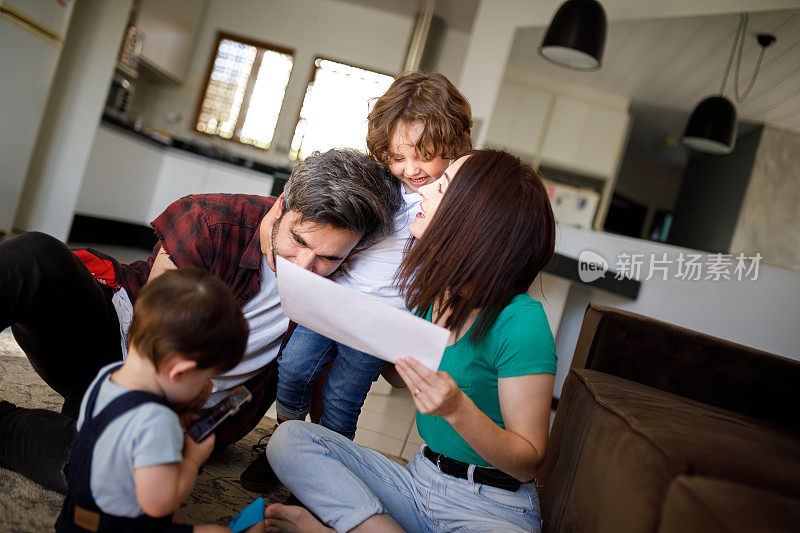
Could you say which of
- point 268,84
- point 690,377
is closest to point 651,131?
Answer: point 690,377

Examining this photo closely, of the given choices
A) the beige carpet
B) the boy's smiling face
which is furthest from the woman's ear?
the boy's smiling face

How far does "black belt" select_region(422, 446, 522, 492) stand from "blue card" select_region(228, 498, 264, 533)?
0.34m

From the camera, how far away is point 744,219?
3467 mm

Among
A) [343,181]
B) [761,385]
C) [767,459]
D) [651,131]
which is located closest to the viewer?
[767,459]

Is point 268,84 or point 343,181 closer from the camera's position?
point 343,181

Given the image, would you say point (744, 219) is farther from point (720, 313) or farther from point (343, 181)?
point (343, 181)

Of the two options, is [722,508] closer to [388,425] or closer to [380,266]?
[380,266]

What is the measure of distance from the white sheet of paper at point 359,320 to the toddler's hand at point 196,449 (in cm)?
27

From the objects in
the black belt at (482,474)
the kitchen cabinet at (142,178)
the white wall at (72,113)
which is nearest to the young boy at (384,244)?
the black belt at (482,474)

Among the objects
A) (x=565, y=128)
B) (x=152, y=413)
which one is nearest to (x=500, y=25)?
(x=565, y=128)

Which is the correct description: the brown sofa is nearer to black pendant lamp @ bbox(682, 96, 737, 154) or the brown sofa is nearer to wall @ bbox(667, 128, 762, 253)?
wall @ bbox(667, 128, 762, 253)

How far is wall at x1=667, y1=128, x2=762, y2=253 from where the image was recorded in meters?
3.50

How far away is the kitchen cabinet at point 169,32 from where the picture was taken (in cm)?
532

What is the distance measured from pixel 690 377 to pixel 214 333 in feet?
4.62
